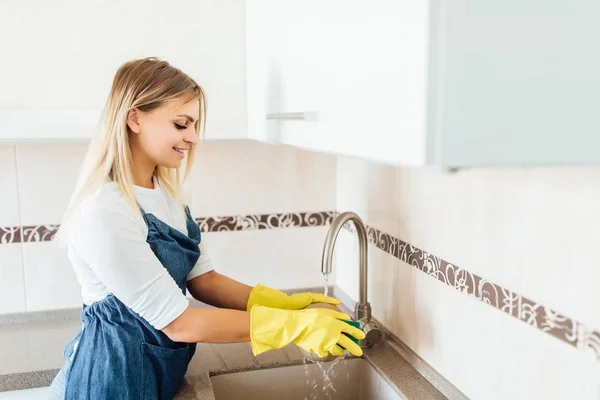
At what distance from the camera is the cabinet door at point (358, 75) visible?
2.26 feet

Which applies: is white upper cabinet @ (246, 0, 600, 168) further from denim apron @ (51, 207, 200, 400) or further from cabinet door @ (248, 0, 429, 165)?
denim apron @ (51, 207, 200, 400)

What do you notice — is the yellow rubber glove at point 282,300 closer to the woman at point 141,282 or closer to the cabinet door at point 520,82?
the woman at point 141,282

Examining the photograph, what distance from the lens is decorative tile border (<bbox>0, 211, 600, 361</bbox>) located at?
0.96m

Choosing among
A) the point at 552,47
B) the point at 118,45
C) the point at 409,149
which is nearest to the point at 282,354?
the point at 118,45

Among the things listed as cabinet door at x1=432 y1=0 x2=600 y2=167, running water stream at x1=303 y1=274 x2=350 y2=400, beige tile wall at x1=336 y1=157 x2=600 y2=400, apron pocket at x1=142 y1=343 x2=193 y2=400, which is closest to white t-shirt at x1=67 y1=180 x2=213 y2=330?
apron pocket at x1=142 y1=343 x2=193 y2=400

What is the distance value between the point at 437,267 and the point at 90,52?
38.2 inches

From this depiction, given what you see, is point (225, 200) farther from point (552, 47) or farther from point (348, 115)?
point (552, 47)

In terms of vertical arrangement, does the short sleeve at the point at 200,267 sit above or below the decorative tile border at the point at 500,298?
below

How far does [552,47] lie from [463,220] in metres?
0.60

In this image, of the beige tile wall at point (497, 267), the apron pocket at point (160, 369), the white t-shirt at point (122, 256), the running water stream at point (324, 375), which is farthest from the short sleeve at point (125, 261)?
the beige tile wall at point (497, 267)

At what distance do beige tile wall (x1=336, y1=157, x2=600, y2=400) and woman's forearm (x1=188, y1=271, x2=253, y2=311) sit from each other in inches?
15.8

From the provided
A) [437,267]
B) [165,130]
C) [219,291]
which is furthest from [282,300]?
[165,130]

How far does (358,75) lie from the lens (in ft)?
2.80

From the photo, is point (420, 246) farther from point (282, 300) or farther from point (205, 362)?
point (205, 362)
